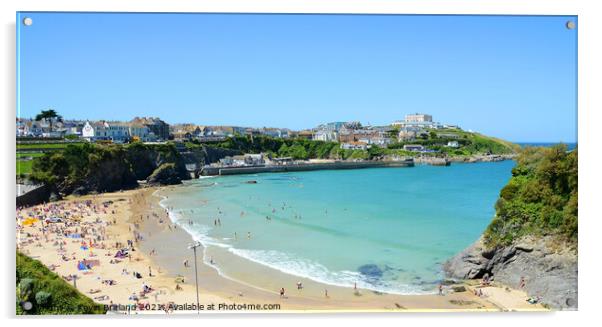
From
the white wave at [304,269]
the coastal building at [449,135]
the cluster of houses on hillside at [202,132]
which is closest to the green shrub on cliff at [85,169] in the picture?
the white wave at [304,269]

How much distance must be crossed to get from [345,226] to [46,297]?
→ 9998 mm

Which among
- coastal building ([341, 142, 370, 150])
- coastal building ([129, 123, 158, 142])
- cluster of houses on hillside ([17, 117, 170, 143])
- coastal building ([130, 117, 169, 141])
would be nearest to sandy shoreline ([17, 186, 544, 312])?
cluster of houses on hillside ([17, 117, 170, 143])

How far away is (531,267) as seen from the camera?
8.05 metres

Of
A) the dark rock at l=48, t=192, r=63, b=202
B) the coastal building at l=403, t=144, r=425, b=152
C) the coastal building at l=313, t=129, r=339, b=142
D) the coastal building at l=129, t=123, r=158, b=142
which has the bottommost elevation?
the dark rock at l=48, t=192, r=63, b=202

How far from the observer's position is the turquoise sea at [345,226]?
32.9ft

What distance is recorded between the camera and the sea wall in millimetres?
36250

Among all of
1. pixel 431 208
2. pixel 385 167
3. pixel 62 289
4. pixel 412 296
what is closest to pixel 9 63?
pixel 62 289

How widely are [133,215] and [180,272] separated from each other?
303 inches

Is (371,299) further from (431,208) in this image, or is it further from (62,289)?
(431,208)

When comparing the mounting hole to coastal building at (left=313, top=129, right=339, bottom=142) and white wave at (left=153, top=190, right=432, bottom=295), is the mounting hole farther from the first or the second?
coastal building at (left=313, top=129, right=339, bottom=142)

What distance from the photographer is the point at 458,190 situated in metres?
26.2

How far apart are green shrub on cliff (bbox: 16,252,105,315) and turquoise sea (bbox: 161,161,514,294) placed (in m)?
4.44

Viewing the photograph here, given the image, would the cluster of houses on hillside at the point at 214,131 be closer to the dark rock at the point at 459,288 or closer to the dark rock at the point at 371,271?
the dark rock at the point at 371,271

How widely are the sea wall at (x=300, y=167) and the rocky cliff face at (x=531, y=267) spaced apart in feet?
92.3
